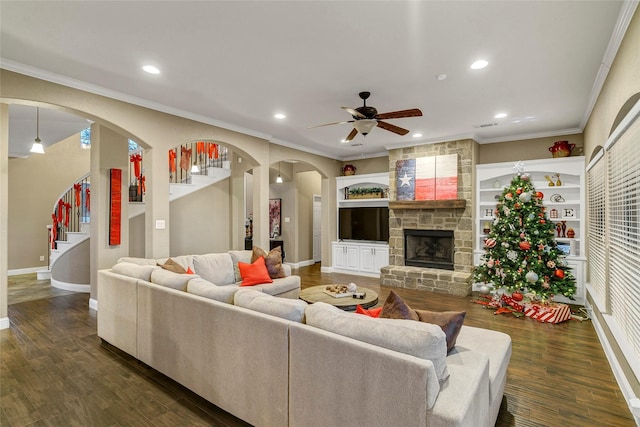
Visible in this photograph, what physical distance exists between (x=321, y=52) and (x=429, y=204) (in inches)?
171

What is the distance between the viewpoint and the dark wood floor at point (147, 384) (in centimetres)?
230

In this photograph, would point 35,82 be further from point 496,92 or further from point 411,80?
point 496,92

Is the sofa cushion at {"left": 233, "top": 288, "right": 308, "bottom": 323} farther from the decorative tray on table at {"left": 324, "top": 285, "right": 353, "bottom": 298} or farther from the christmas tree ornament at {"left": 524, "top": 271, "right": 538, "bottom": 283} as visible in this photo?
the christmas tree ornament at {"left": 524, "top": 271, "right": 538, "bottom": 283}

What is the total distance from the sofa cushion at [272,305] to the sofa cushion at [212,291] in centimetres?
8

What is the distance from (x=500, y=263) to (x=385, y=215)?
2824 mm

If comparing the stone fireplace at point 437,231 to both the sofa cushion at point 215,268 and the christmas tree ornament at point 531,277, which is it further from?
the sofa cushion at point 215,268

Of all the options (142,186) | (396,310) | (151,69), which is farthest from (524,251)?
(142,186)

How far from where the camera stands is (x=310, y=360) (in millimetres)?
1788

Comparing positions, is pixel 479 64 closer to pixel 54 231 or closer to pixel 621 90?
pixel 621 90

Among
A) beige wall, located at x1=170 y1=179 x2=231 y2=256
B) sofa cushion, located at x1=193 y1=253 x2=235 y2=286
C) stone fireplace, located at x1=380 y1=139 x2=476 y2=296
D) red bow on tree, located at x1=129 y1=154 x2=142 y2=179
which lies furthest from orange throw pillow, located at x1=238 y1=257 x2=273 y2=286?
red bow on tree, located at x1=129 y1=154 x2=142 y2=179

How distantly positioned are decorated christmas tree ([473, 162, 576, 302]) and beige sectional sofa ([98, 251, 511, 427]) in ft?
9.89

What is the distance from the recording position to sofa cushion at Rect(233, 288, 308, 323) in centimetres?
204

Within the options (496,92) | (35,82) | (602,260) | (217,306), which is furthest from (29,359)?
(602,260)

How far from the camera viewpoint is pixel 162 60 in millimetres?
3137
